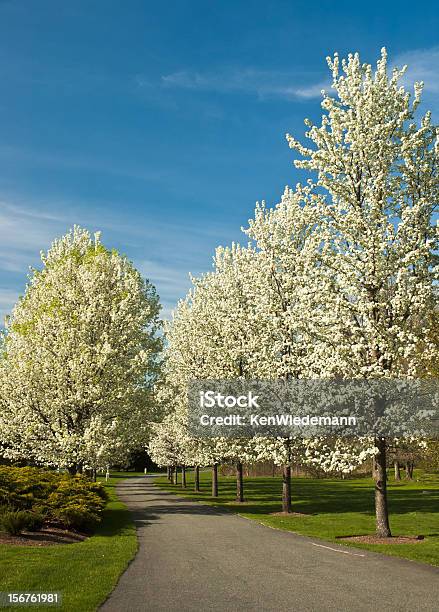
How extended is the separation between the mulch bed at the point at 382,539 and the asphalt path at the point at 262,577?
152cm

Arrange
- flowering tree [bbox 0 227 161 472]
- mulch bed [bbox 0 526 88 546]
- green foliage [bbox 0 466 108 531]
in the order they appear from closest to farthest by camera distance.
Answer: mulch bed [bbox 0 526 88 546] → green foliage [bbox 0 466 108 531] → flowering tree [bbox 0 227 161 472]

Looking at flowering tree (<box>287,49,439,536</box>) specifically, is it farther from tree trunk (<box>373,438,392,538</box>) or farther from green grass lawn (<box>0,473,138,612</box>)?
green grass lawn (<box>0,473,138,612</box>)

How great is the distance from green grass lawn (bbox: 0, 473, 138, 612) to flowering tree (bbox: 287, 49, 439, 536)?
30.1 feet

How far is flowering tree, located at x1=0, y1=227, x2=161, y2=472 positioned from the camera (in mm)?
28822

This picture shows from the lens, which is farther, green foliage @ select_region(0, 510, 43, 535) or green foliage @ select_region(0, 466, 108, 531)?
green foliage @ select_region(0, 466, 108, 531)

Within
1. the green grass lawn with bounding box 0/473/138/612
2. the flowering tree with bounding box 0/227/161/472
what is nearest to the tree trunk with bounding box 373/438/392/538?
the green grass lawn with bounding box 0/473/138/612

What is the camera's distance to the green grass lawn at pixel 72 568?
12481 millimetres

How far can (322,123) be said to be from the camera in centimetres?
2366

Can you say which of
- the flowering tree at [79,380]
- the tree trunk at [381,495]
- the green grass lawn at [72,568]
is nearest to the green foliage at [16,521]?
the green grass lawn at [72,568]

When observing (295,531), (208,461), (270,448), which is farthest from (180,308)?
(295,531)

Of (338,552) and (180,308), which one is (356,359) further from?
(180,308)

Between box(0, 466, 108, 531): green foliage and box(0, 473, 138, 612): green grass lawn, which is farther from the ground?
box(0, 466, 108, 531): green foliage

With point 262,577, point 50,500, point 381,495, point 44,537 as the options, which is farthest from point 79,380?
point 262,577

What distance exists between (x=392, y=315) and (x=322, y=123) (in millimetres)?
7853
